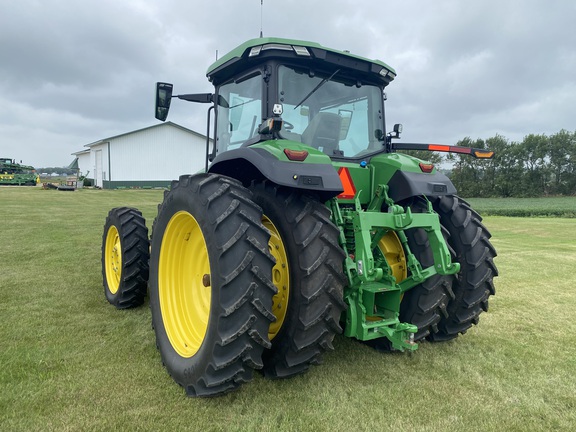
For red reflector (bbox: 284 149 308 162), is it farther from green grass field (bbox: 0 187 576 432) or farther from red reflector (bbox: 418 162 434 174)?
green grass field (bbox: 0 187 576 432)

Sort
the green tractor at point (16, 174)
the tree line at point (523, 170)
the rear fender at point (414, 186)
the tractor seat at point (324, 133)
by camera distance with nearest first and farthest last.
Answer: the rear fender at point (414, 186), the tractor seat at point (324, 133), the green tractor at point (16, 174), the tree line at point (523, 170)

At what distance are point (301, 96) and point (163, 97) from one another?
153 cm

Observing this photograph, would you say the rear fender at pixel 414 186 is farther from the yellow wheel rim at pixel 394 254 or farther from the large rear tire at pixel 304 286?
the large rear tire at pixel 304 286

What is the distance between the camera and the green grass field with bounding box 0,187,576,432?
2.35 meters

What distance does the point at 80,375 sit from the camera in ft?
9.27

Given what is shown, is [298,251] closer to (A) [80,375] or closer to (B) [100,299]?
(A) [80,375]

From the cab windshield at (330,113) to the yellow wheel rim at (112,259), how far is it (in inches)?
104

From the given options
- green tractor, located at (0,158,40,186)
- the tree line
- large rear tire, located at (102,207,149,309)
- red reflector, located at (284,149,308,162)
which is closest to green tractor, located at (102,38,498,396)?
Result: red reflector, located at (284,149,308,162)

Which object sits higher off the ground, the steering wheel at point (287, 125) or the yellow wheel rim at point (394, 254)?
the steering wheel at point (287, 125)

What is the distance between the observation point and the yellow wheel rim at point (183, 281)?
308 cm

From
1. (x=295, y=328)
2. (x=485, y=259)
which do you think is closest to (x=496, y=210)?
(x=485, y=259)

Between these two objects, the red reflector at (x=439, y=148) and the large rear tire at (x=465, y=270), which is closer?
the large rear tire at (x=465, y=270)

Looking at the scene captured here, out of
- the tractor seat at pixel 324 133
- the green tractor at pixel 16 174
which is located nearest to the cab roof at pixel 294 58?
the tractor seat at pixel 324 133

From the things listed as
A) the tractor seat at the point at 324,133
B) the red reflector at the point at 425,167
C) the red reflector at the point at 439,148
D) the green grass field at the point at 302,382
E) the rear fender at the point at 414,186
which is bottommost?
the green grass field at the point at 302,382
